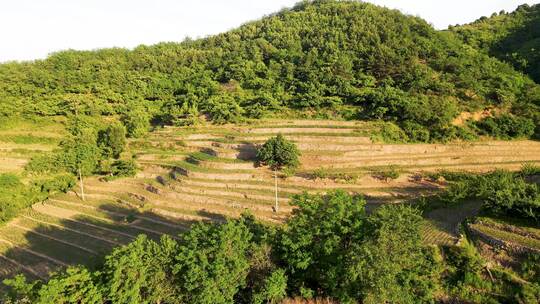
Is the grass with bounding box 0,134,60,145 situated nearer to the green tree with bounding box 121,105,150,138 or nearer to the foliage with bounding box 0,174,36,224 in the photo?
the green tree with bounding box 121,105,150,138

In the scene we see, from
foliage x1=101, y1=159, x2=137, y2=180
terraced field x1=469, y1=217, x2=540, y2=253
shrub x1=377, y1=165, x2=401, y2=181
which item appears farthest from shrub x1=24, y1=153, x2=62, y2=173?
terraced field x1=469, y1=217, x2=540, y2=253

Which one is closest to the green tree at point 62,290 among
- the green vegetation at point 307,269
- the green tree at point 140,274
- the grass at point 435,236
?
the green vegetation at point 307,269

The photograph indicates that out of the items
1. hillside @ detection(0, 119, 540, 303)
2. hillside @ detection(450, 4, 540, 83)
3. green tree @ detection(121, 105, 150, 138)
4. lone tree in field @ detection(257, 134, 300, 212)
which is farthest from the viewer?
hillside @ detection(450, 4, 540, 83)

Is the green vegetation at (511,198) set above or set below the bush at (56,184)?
above

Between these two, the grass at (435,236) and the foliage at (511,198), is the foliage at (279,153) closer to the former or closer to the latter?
the grass at (435,236)

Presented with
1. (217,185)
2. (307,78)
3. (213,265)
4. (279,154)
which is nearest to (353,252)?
(213,265)

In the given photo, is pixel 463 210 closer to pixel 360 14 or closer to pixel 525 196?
pixel 525 196

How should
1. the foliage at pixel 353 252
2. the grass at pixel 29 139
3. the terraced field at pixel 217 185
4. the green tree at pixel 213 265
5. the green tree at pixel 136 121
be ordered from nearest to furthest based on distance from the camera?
the foliage at pixel 353 252, the green tree at pixel 213 265, the terraced field at pixel 217 185, the green tree at pixel 136 121, the grass at pixel 29 139

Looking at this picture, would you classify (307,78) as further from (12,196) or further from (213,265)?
(213,265)

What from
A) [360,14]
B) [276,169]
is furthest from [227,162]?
[360,14]
